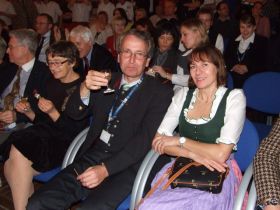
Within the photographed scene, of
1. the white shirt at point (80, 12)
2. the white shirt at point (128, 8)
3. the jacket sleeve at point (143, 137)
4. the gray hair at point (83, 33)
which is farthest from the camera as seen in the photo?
the white shirt at point (80, 12)

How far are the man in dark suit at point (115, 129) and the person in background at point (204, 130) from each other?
12 centimetres

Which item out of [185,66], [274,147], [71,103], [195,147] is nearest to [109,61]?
[185,66]

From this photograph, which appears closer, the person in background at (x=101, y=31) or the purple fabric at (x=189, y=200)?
the purple fabric at (x=189, y=200)

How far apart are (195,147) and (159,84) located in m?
0.48

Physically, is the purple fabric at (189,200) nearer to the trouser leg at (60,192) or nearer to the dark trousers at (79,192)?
the dark trousers at (79,192)

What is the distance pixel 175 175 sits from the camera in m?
1.95

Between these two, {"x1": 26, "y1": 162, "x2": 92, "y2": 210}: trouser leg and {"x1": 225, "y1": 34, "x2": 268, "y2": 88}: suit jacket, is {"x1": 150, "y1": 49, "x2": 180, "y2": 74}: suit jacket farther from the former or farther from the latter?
{"x1": 26, "y1": 162, "x2": 92, "y2": 210}: trouser leg

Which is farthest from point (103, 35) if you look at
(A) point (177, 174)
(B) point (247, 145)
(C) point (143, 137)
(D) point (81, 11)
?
(A) point (177, 174)

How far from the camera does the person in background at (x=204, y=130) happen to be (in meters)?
1.90

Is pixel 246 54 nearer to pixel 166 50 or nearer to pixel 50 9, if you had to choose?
pixel 166 50

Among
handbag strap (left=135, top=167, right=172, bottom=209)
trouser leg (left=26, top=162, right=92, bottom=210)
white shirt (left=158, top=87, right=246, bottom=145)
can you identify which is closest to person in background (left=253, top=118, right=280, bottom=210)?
white shirt (left=158, top=87, right=246, bottom=145)

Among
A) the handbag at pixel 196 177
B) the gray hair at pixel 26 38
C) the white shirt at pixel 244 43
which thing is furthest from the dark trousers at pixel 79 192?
the white shirt at pixel 244 43

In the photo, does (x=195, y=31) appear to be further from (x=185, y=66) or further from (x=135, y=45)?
(x=135, y=45)

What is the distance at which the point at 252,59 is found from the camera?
449 cm
